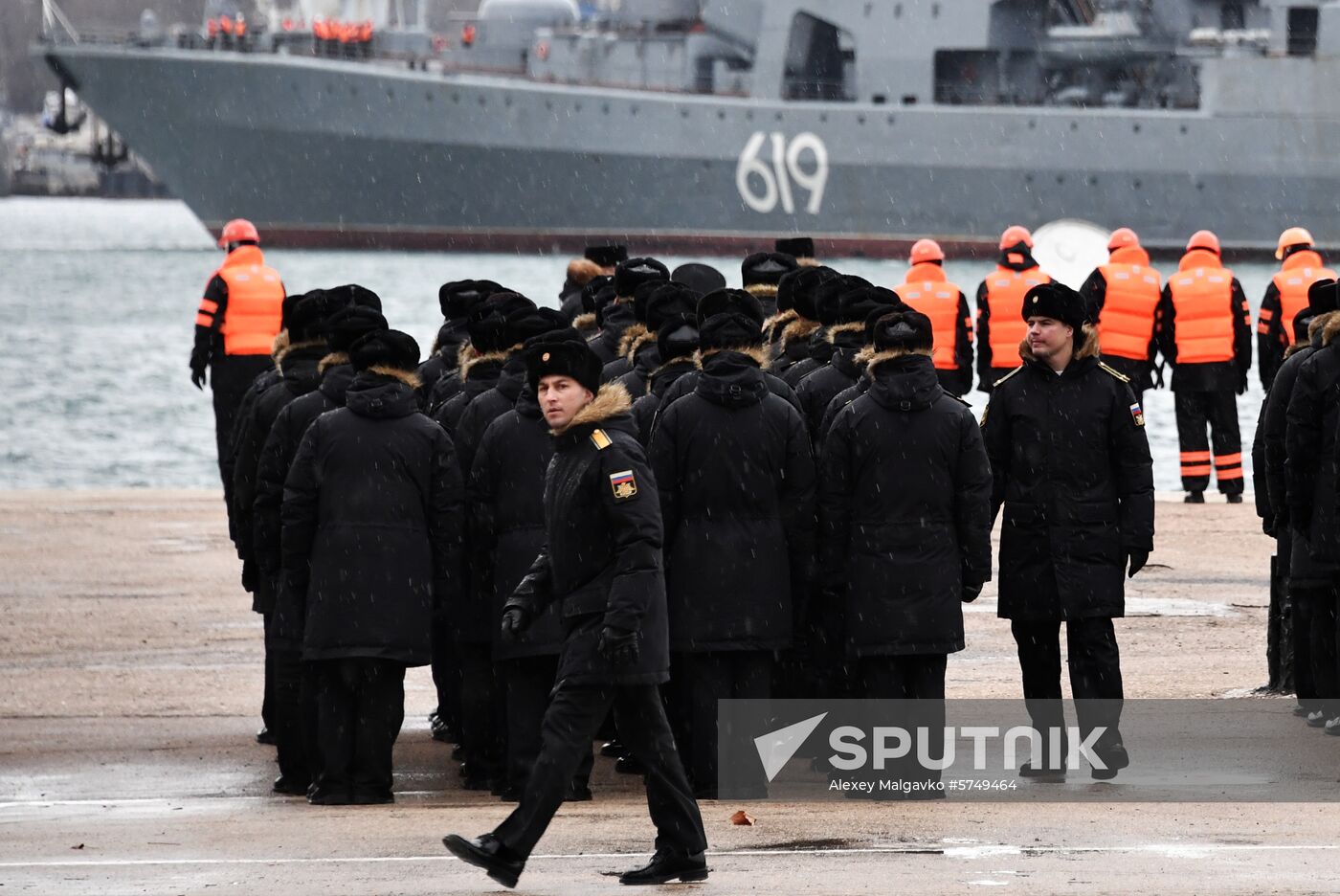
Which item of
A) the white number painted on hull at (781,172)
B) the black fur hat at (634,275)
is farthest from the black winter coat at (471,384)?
the white number painted on hull at (781,172)

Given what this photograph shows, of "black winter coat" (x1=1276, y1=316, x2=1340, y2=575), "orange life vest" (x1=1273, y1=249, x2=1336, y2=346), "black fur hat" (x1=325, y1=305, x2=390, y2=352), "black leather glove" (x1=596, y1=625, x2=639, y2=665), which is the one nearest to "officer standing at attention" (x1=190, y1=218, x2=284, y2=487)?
"black fur hat" (x1=325, y1=305, x2=390, y2=352)

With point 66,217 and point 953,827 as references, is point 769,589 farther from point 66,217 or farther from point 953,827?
point 66,217

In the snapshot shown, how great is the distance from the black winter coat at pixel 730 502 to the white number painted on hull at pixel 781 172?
5574 centimetres

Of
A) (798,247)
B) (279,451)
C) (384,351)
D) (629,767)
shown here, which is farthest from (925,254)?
(384,351)

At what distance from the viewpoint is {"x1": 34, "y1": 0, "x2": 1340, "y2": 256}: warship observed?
58.6 metres

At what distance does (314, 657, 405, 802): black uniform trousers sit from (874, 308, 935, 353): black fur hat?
75.9 inches

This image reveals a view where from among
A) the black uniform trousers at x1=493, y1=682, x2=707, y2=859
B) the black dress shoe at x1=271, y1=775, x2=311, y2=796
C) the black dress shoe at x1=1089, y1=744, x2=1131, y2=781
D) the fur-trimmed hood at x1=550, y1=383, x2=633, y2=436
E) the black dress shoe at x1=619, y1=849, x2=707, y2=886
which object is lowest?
the black dress shoe at x1=271, y1=775, x2=311, y2=796

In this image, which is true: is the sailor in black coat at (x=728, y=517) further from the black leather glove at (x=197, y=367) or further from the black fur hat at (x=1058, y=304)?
the black leather glove at (x=197, y=367)

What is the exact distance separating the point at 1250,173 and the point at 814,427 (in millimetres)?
52990

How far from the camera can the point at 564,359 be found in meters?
5.96

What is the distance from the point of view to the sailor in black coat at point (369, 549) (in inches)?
287

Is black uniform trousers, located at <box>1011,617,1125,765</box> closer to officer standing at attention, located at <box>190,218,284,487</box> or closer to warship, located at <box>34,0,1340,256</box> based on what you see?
officer standing at attention, located at <box>190,218,284,487</box>

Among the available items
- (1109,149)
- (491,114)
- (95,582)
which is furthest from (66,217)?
(95,582)

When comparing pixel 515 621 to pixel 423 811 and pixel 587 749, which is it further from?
pixel 423 811
